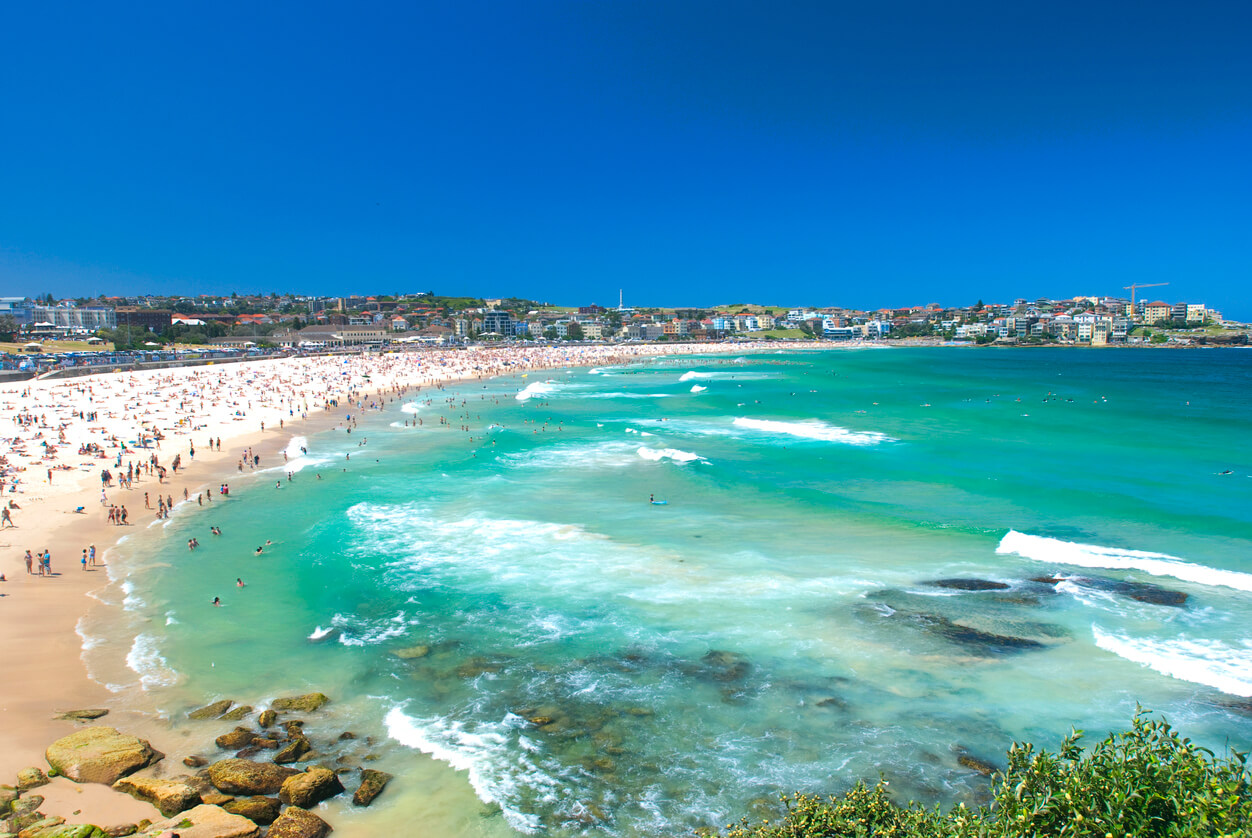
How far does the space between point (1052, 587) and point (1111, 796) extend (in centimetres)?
1194

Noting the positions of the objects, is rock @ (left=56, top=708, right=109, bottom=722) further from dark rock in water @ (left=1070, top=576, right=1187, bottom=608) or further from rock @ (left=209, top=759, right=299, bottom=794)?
dark rock in water @ (left=1070, top=576, right=1187, bottom=608)

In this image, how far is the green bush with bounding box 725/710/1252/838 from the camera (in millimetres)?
5758

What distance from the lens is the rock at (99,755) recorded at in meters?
9.42

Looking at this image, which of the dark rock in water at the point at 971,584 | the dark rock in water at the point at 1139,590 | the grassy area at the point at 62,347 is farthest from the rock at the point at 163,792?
the grassy area at the point at 62,347

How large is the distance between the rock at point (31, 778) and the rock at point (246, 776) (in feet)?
6.73

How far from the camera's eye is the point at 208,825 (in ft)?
27.3

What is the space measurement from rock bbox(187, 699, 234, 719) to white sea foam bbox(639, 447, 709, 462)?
22580 millimetres

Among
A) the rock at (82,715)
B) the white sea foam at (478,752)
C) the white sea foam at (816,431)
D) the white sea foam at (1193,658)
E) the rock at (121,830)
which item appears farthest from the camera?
Answer: the white sea foam at (816,431)

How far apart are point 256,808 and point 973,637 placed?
41.8ft

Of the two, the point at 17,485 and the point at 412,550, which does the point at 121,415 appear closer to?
the point at 17,485

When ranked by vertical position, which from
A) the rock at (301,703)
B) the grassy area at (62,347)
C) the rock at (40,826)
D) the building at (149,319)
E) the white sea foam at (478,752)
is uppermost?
the building at (149,319)

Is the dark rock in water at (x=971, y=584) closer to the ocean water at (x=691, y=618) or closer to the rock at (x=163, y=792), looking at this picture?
the ocean water at (x=691, y=618)

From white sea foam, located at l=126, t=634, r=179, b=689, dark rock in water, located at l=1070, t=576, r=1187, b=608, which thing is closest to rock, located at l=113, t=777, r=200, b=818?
white sea foam, located at l=126, t=634, r=179, b=689

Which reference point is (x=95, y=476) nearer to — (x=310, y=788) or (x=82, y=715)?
(x=82, y=715)
